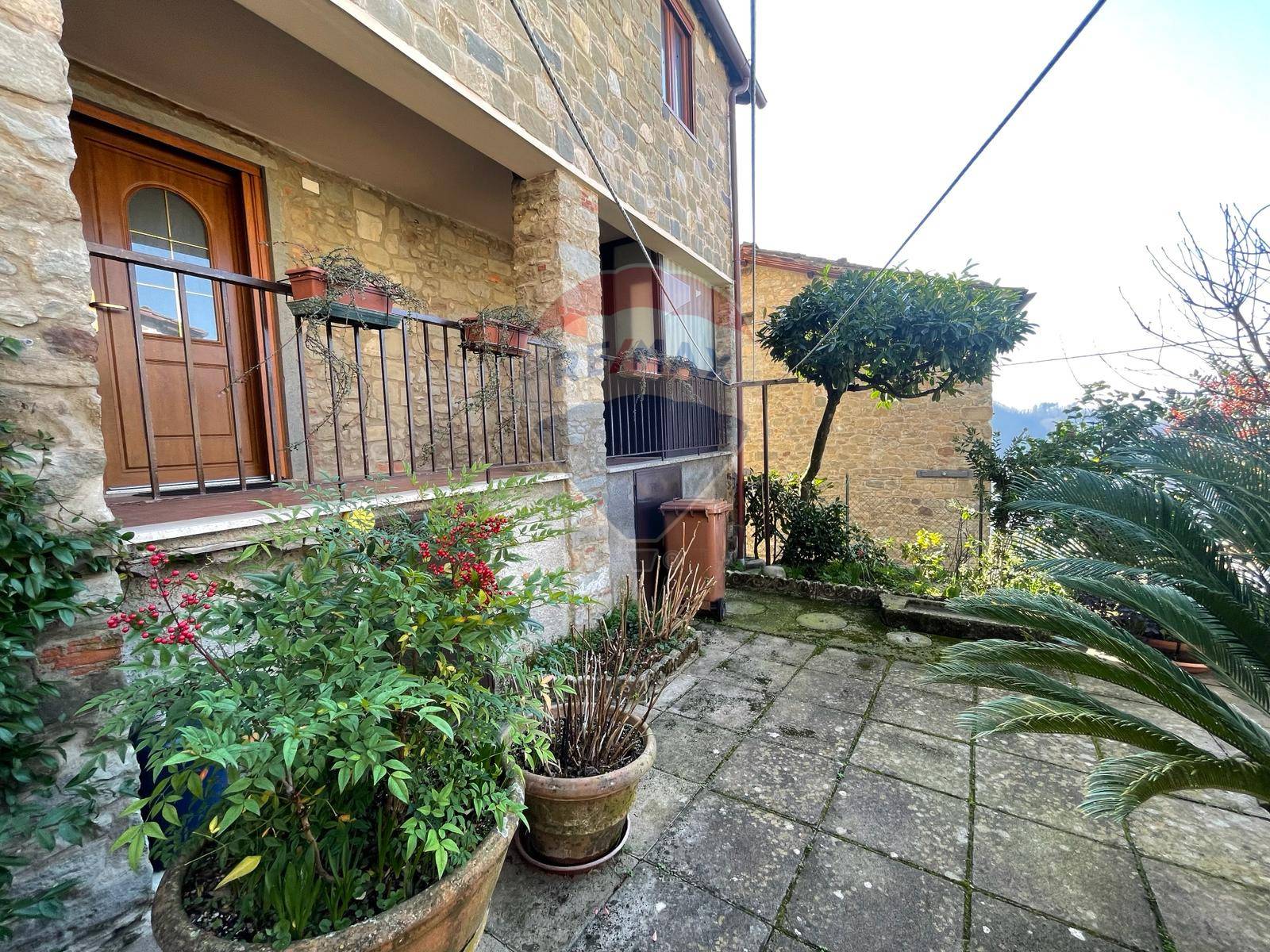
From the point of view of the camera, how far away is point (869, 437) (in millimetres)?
9039

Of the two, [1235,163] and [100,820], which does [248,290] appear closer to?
[100,820]

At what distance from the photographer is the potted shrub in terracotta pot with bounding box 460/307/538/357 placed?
2939 mm

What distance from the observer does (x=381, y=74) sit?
8.13ft

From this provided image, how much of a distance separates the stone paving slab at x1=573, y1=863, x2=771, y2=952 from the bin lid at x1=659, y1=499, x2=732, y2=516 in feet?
8.83

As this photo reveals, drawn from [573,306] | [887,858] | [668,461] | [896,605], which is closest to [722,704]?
[887,858]

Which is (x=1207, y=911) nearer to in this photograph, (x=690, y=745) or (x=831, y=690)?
(x=831, y=690)

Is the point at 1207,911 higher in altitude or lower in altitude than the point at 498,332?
lower

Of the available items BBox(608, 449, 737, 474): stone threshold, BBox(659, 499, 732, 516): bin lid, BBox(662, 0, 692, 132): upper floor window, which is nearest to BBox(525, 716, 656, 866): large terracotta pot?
BBox(608, 449, 737, 474): stone threshold

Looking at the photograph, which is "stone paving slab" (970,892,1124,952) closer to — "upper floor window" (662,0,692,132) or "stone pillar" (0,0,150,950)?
"stone pillar" (0,0,150,950)

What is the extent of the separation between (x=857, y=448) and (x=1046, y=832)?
25.5ft

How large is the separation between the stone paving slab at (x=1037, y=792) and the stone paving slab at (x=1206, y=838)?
113 millimetres

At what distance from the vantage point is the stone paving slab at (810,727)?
255 centimetres

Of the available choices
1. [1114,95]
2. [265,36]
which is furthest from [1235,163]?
[265,36]

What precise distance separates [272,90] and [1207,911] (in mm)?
5499
